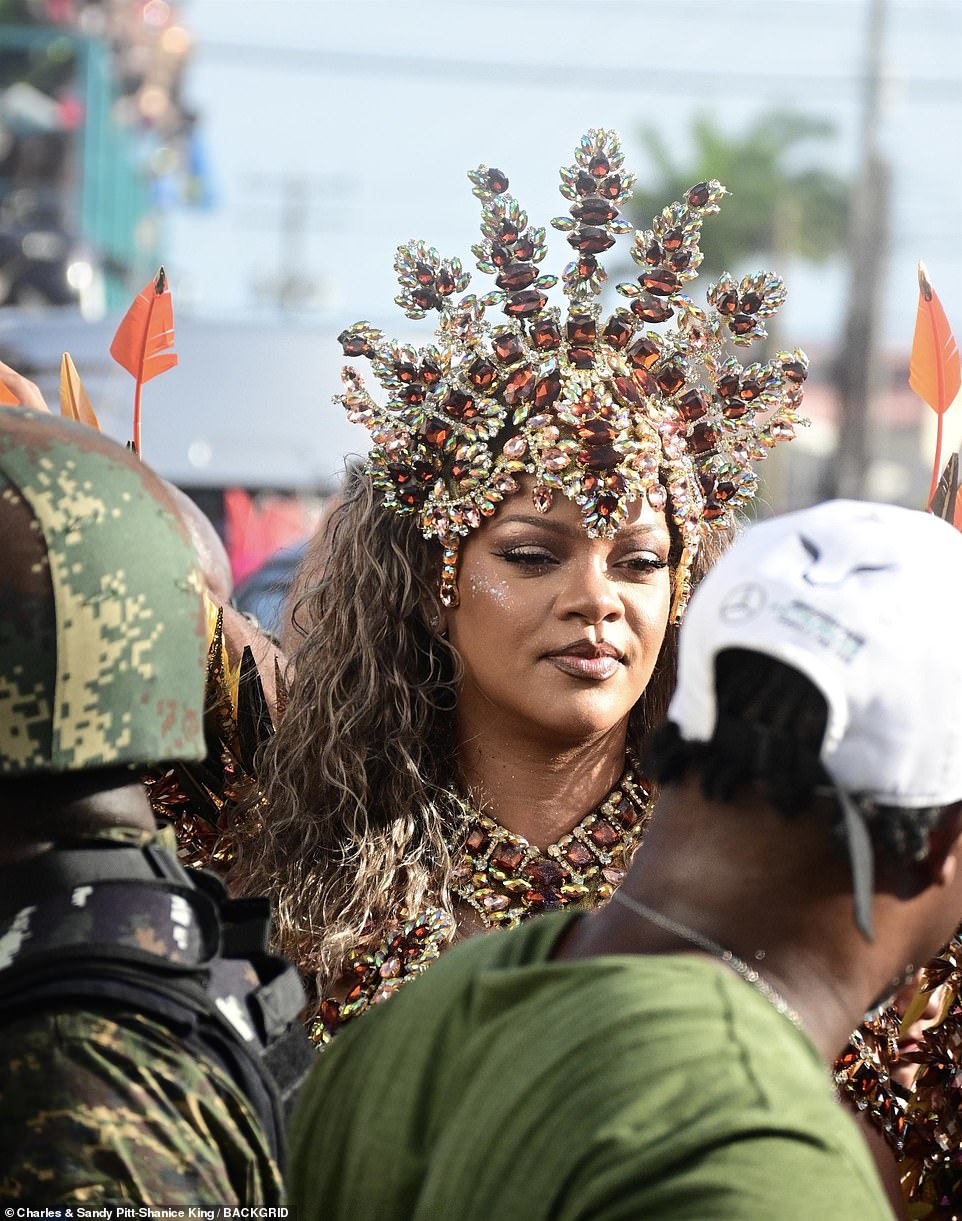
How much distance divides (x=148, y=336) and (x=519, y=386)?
771mm

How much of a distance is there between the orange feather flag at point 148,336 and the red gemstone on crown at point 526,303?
694 millimetres

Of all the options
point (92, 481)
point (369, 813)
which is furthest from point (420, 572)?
point (92, 481)

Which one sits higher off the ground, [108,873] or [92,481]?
[92,481]

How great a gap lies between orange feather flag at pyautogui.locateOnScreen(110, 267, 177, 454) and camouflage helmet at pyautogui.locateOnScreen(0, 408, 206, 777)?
5.06 ft

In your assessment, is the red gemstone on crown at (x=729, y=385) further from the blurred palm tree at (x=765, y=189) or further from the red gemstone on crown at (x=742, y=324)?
the blurred palm tree at (x=765, y=189)

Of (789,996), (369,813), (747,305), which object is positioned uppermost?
(747,305)

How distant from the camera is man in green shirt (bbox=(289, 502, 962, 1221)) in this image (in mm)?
1346

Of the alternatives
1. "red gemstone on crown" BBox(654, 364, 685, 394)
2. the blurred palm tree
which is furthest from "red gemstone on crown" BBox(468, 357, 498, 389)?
the blurred palm tree

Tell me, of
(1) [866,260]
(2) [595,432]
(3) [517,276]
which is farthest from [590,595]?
(1) [866,260]

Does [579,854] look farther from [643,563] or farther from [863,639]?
[863,639]

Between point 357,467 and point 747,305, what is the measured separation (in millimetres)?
854

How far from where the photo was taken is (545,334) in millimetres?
3156

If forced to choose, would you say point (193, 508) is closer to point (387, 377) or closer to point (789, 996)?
point (387, 377)

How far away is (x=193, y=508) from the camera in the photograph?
394 cm
